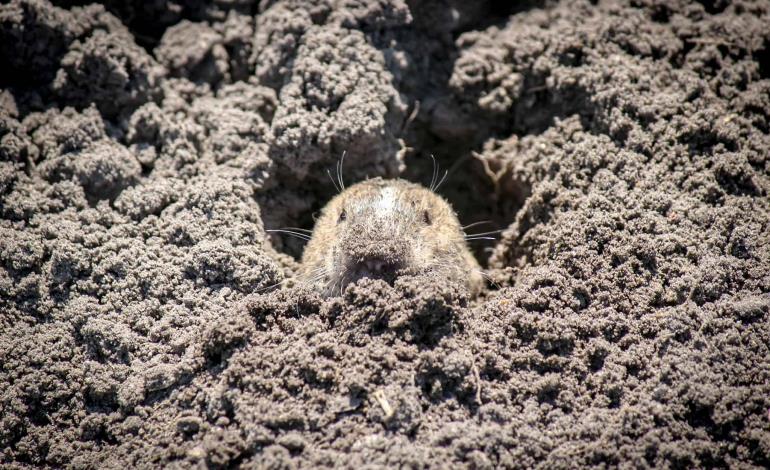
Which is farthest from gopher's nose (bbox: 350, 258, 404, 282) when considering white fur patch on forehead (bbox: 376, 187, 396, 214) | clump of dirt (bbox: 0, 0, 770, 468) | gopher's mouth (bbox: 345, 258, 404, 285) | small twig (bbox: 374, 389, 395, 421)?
small twig (bbox: 374, 389, 395, 421)

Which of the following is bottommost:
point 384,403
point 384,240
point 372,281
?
point 384,403

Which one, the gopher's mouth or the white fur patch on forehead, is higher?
the white fur patch on forehead

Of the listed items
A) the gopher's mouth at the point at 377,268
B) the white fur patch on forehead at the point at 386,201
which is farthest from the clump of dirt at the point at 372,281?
the white fur patch on forehead at the point at 386,201

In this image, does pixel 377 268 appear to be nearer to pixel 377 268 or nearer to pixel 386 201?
pixel 377 268

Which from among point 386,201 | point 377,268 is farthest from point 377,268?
point 386,201

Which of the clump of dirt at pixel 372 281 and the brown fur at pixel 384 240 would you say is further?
the brown fur at pixel 384 240

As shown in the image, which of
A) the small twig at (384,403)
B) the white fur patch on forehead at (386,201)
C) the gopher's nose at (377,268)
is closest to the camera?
the small twig at (384,403)

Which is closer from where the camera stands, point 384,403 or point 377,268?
point 384,403

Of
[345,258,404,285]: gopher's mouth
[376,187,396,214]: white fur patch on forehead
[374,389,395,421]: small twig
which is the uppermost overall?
[376,187,396,214]: white fur patch on forehead

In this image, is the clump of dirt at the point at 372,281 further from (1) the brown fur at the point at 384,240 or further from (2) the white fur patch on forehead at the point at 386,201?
(2) the white fur patch on forehead at the point at 386,201

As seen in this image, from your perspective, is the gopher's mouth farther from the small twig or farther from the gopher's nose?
the small twig
